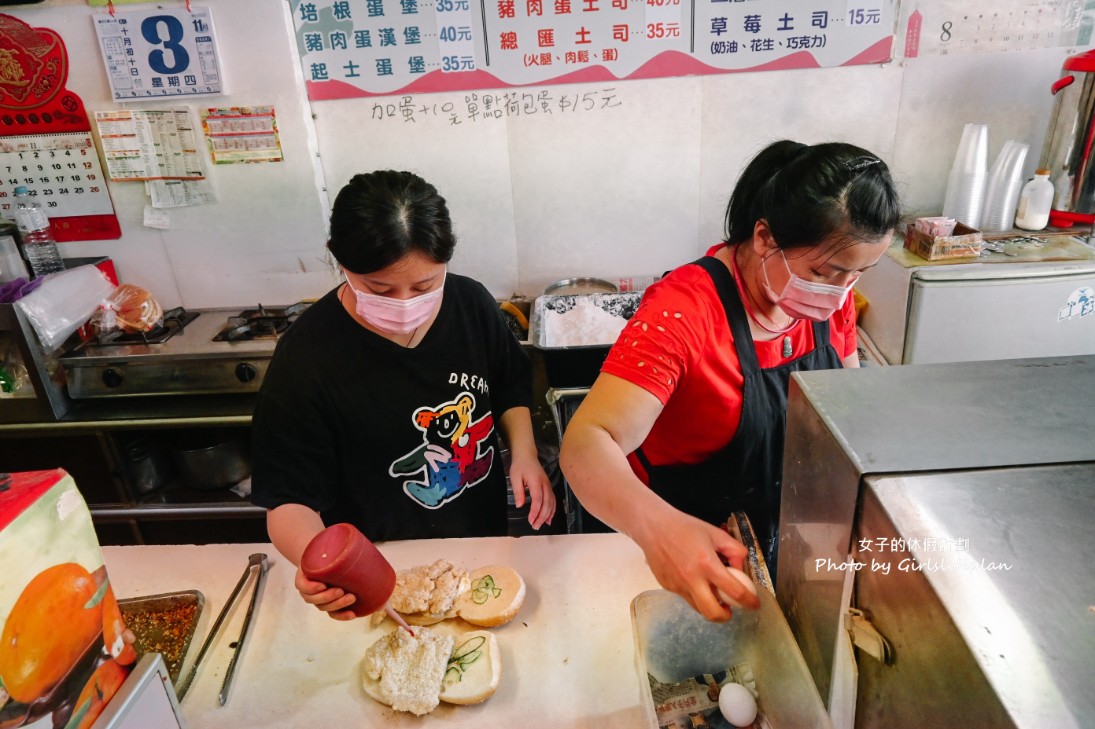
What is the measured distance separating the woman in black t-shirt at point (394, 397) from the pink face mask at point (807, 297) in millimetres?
694

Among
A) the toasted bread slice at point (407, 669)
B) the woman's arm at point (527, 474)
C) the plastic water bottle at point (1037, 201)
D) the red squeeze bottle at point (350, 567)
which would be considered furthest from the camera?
the plastic water bottle at point (1037, 201)

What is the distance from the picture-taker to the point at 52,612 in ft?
2.80

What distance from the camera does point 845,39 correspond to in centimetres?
283

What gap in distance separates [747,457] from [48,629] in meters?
1.29

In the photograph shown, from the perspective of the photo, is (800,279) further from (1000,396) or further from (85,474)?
(85,474)

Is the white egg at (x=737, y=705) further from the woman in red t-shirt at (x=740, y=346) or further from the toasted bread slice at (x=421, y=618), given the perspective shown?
the toasted bread slice at (x=421, y=618)

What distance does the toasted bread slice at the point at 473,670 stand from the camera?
1186 millimetres

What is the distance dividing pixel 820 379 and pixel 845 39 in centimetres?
251

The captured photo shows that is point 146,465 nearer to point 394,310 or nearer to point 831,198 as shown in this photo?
point 394,310

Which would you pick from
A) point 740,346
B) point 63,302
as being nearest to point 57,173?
point 63,302

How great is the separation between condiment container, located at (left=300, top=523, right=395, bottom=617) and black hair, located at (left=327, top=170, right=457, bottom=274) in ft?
1.95

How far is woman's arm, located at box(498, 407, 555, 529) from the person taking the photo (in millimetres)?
1642

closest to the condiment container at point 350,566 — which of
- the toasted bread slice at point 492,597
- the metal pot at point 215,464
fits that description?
the toasted bread slice at point 492,597

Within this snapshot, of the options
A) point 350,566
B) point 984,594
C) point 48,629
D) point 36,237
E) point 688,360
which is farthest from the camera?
point 36,237
